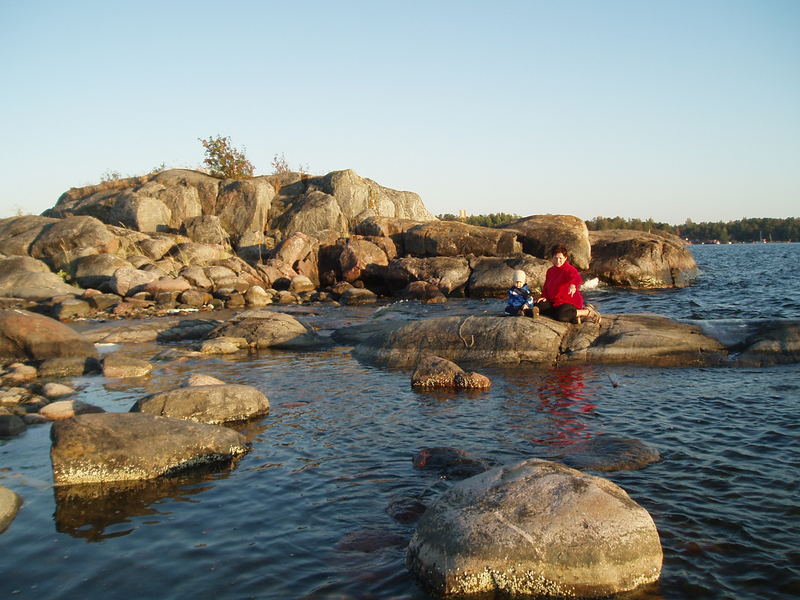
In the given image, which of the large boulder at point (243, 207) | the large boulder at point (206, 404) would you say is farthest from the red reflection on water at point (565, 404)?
the large boulder at point (243, 207)

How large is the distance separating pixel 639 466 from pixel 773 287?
82.8 feet

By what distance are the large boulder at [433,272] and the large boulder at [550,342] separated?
13194mm

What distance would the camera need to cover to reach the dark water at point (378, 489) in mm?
4770

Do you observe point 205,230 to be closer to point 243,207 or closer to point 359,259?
point 243,207

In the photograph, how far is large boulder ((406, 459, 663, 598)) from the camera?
175 inches

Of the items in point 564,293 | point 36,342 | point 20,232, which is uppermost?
point 20,232

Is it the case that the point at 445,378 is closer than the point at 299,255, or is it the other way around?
the point at 445,378

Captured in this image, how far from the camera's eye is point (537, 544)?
4.57 meters

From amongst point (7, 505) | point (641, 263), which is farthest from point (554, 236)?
point (7, 505)

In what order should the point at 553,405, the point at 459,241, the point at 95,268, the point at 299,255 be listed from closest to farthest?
the point at 553,405 → the point at 95,268 → the point at 299,255 → the point at 459,241

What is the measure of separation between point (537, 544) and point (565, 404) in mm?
5167

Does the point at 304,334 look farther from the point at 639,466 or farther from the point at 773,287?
the point at 773,287

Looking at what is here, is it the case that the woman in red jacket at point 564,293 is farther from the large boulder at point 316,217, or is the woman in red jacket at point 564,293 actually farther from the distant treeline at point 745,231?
the distant treeline at point 745,231

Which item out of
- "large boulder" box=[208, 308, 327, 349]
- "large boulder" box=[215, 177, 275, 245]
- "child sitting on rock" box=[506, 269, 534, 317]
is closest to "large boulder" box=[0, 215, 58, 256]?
"large boulder" box=[215, 177, 275, 245]
